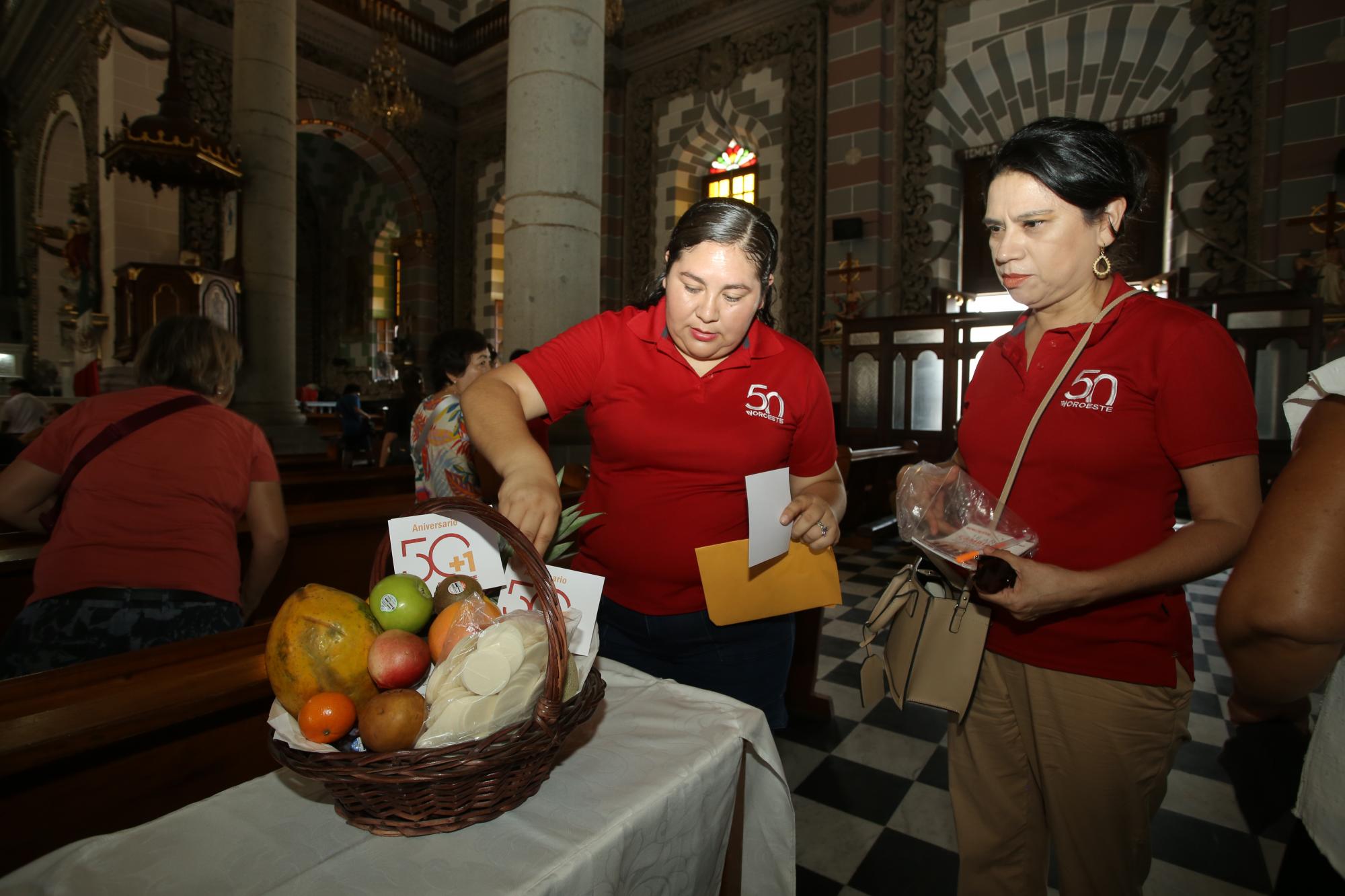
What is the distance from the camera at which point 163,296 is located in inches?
295

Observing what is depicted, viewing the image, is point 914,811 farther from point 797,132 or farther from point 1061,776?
point 797,132

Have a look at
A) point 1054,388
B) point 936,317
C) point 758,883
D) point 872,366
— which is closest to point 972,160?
point 936,317

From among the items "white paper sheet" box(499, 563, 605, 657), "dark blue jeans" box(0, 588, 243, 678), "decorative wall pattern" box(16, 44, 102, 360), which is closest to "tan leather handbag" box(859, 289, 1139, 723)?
"white paper sheet" box(499, 563, 605, 657)

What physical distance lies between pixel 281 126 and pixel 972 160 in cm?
763

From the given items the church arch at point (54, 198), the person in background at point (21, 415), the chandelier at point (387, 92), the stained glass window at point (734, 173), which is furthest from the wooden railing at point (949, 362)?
the church arch at point (54, 198)

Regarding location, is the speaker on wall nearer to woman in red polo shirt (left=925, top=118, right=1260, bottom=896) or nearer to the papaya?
woman in red polo shirt (left=925, top=118, right=1260, bottom=896)

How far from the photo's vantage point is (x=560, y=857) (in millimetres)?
805

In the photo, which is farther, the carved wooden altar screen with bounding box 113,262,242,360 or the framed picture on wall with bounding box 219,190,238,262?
the framed picture on wall with bounding box 219,190,238,262

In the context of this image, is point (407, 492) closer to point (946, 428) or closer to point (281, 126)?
point (281, 126)

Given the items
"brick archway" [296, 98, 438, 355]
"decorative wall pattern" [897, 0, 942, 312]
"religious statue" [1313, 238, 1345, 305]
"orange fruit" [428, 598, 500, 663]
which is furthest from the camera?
"brick archway" [296, 98, 438, 355]

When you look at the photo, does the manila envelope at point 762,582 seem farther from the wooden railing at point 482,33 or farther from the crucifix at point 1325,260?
the wooden railing at point 482,33

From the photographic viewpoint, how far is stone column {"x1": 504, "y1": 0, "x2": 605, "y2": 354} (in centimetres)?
359

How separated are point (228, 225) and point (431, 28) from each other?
A: 18.8 ft

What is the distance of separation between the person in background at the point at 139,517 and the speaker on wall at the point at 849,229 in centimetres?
789
